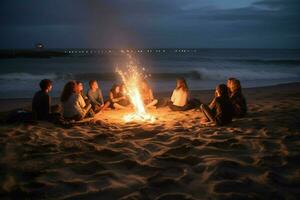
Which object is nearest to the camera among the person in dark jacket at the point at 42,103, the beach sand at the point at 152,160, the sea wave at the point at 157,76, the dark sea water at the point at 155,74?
the beach sand at the point at 152,160

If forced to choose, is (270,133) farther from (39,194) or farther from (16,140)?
(16,140)

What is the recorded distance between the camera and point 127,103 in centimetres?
979

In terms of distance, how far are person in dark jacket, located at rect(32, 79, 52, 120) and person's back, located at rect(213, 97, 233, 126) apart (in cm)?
413

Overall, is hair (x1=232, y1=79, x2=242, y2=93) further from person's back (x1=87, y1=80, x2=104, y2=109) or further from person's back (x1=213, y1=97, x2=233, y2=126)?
person's back (x1=87, y1=80, x2=104, y2=109)

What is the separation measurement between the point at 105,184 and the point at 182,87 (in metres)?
5.80

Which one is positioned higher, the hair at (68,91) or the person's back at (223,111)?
the hair at (68,91)

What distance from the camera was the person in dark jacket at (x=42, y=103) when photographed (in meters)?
7.36

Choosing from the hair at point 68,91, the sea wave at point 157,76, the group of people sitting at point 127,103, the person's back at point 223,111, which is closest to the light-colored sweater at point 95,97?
the group of people sitting at point 127,103

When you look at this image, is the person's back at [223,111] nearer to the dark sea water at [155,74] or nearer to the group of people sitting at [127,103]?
the group of people sitting at [127,103]

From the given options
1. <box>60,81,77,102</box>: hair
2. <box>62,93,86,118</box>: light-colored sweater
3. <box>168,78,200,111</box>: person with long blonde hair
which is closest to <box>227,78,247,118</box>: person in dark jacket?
<box>168,78,200,111</box>: person with long blonde hair

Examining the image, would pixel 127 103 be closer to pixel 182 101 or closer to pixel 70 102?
pixel 182 101

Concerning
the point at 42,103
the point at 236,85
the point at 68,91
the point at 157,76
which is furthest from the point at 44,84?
the point at 157,76

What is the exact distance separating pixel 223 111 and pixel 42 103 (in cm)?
437

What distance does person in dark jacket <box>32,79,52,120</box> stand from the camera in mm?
7355
